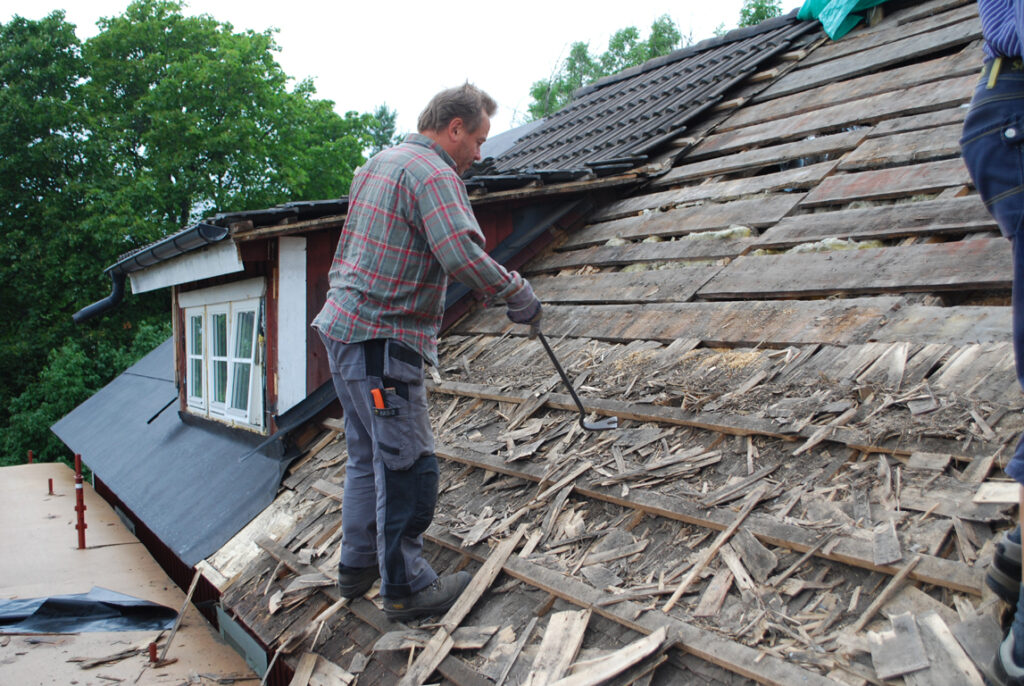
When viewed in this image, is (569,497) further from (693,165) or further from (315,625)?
(693,165)

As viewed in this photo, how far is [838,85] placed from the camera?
210 inches

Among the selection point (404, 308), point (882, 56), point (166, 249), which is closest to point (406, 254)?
point (404, 308)

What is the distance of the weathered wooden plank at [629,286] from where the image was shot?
13.1 ft

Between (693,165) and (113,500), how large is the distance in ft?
32.9

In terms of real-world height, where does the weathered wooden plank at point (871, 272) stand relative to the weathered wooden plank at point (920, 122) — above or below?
below

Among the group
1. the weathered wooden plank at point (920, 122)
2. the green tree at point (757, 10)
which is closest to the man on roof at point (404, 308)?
the weathered wooden plank at point (920, 122)

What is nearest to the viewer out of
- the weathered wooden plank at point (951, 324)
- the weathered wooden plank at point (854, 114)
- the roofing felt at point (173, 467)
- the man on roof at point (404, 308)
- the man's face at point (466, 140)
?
the weathered wooden plank at point (951, 324)

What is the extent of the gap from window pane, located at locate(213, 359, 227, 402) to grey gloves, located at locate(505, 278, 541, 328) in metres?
4.11

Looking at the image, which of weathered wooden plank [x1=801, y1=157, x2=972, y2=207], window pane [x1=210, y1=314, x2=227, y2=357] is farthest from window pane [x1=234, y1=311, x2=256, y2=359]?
weathered wooden plank [x1=801, y1=157, x2=972, y2=207]

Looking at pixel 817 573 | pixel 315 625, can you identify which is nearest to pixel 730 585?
pixel 817 573

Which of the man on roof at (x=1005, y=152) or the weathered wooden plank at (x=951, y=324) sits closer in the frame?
the man on roof at (x=1005, y=152)

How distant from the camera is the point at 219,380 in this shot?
6.44 m

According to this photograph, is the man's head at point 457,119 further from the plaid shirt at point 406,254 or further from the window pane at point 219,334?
the window pane at point 219,334

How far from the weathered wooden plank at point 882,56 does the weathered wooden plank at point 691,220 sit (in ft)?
5.85
